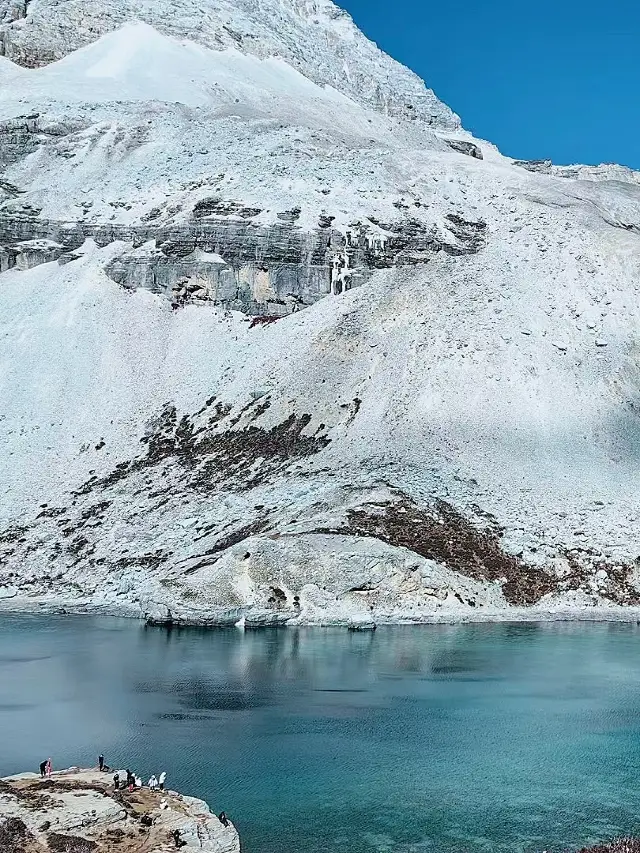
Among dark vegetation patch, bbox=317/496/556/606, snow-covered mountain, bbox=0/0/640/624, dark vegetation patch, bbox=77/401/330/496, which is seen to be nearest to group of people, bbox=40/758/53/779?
snow-covered mountain, bbox=0/0/640/624

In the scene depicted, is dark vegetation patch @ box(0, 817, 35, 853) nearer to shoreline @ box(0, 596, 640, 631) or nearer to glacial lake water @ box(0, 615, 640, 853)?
glacial lake water @ box(0, 615, 640, 853)

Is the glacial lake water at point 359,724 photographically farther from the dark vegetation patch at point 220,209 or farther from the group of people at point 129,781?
the dark vegetation patch at point 220,209

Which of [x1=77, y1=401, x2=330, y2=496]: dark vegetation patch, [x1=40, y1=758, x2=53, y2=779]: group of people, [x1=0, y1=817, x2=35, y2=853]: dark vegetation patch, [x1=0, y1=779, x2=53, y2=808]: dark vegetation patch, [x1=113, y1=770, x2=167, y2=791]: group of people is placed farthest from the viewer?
[x1=77, y1=401, x2=330, y2=496]: dark vegetation patch

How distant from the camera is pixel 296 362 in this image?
8731 cm

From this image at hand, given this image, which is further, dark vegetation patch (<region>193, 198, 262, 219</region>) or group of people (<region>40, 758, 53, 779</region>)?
dark vegetation patch (<region>193, 198, 262, 219</region>)

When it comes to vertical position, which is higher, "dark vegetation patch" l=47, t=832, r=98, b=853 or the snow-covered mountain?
the snow-covered mountain

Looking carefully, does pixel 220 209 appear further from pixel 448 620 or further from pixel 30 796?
pixel 30 796

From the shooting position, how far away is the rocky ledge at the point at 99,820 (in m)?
25.2

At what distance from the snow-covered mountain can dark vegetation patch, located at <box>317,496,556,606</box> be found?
20 centimetres

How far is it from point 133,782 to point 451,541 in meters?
37.1

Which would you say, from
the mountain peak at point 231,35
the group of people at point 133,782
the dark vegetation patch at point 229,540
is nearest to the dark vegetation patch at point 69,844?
the group of people at point 133,782

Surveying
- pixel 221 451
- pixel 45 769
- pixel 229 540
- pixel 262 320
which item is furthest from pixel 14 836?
pixel 262 320

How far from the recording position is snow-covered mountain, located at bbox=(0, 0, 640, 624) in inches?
2527

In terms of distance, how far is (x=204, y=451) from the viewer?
266ft
